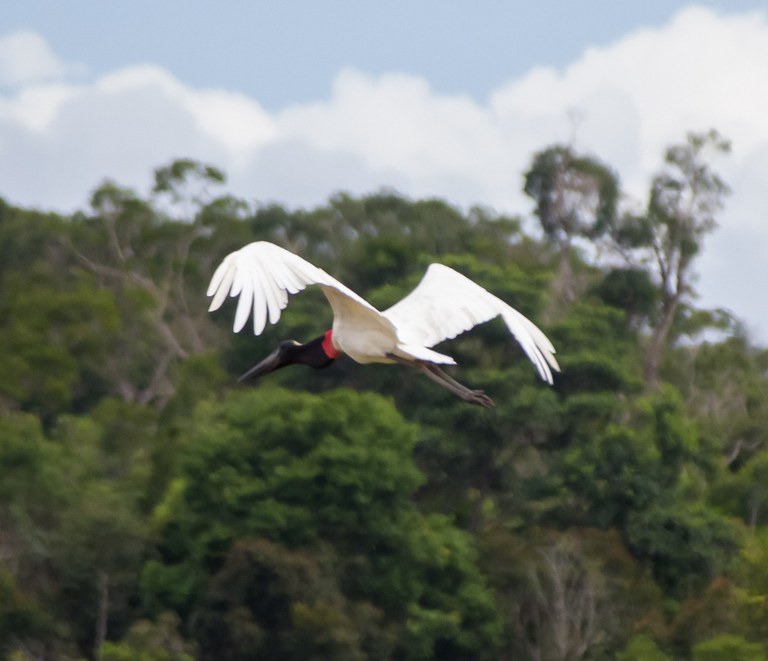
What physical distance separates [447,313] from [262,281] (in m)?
2.56

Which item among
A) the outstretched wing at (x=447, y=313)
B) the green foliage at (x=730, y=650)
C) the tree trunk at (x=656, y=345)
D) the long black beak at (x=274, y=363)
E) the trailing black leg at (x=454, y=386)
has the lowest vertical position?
the green foliage at (x=730, y=650)

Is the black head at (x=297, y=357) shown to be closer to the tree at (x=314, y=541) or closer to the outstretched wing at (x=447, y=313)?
the outstretched wing at (x=447, y=313)

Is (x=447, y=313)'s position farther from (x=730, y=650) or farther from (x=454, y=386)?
(x=730, y=650)

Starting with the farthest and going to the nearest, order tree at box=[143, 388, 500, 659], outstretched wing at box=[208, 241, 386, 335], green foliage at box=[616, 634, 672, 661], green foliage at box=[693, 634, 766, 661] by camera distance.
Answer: tree at box=[143, 388, 500, 659] → green foliage at box=[616, 634, 672, 661] → green foliage at box=[693, 634, 766, 661] → outstretched wing at box=[208, 241, 386, 335]

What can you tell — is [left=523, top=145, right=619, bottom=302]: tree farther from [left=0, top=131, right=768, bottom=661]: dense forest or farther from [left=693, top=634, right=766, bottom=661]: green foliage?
[left=693, top=634, right=766, bottom=661]: green foliage

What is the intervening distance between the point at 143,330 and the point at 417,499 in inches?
509

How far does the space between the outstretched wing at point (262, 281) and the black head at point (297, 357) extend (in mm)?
1608

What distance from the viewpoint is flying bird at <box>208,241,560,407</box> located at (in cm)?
1281

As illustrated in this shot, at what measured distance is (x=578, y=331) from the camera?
38406mm

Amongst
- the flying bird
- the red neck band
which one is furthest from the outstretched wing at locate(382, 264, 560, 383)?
the red neck band


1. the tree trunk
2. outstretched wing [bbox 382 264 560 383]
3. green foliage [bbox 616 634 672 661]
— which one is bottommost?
green foliage [bbox 616 634 672 661]

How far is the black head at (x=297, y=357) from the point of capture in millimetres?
15117

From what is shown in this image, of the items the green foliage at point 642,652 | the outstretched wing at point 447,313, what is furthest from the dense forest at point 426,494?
the outstretched wing at point 447,313

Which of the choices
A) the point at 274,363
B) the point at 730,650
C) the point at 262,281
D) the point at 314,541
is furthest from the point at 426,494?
the point at 262,281
